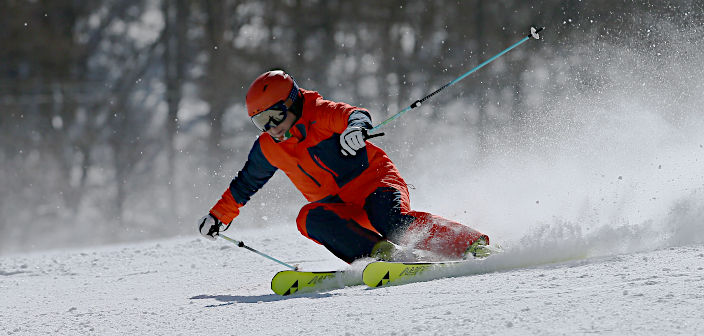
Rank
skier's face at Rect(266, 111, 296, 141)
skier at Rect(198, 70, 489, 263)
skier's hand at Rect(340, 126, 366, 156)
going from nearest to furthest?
skier's hand at Rect(340, 126, 366, 156) → skier at Rect(198, 70, 489, 263) → skier's face at Rect(266, 111, 296, 141)

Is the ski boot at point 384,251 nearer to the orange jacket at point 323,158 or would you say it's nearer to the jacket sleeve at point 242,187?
the orange jacket at point 323,158

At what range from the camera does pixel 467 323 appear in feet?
7.69

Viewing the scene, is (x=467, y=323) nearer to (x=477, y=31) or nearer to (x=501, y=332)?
(x=501, y=332)

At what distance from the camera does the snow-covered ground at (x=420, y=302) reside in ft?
7.39

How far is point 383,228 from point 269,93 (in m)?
0.81

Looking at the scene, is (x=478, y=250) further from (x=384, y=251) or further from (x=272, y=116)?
(x=272, y=116)

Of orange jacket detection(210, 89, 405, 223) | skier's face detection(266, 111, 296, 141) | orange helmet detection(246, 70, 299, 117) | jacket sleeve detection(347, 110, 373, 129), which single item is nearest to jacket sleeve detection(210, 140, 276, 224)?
orange jacket detection(210, 89, 405, 223)

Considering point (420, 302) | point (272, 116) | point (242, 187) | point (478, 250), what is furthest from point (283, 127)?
point (420, 302)

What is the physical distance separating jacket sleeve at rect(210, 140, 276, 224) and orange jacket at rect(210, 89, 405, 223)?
0.09ft

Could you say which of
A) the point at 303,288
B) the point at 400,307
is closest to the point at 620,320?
the point at 400,307

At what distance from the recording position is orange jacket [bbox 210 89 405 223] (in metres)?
3.91

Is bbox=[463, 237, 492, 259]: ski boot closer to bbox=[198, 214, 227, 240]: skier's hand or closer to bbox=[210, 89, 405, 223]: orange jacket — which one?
bbox=[210, 89, 405, 223]: orange jacket

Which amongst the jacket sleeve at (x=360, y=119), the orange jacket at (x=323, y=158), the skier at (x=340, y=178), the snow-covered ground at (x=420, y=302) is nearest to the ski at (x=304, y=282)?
the snow-covered ground at (x=420, y=302)

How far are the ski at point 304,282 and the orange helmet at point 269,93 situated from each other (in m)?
0.77
